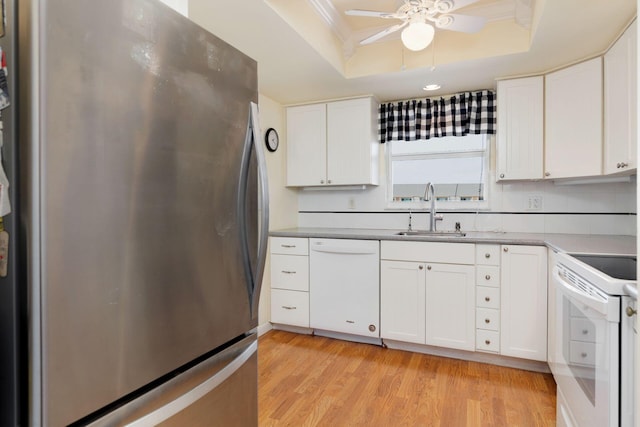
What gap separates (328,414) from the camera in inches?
78.3

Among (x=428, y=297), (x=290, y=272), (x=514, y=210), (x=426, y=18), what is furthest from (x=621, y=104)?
(x=290, y=272)

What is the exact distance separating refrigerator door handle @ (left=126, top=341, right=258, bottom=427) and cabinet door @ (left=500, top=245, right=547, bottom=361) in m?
2.00

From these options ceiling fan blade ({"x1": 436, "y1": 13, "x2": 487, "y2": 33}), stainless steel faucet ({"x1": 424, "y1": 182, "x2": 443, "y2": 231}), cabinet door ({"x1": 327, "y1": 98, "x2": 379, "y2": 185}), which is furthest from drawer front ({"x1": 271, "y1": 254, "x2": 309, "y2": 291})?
ceiling fan blade ({"x1": 436, "y1": 13, "x2": 487, "y2": 33})

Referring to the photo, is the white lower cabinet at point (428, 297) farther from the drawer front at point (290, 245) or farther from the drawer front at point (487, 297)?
the drawer front at point (290, 245)

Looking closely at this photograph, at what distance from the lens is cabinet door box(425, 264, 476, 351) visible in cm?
259

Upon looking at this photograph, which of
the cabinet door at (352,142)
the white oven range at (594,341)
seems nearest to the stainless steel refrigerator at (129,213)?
the white oven range at (594,341)

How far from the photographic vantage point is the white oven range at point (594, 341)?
114 centimetres

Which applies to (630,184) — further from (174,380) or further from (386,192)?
(174,380)

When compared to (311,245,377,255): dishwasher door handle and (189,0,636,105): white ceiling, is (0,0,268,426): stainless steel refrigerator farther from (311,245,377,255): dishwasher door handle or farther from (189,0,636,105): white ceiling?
(311,245,377,255): dishwasher door handle

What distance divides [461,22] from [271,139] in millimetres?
1932

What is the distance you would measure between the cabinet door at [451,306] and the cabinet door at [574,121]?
3.32ft

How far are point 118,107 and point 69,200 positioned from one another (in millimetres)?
222

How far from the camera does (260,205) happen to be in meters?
1.16

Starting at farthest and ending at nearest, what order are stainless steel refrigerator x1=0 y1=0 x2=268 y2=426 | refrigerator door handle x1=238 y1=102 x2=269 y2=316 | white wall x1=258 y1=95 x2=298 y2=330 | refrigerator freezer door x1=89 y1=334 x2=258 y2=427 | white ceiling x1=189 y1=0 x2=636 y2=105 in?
white wall x1=258 y1=95 x2=298 y2=330 < white ceiling x1=189 y1=0 x2=636 y2=105 < refrigerator door handle x1=238 y1=102 x2=269 y2=316 < refrigerator freezer door x1=89 y1=334 x2=258 y2=427 < stainless steel refrigerator x1=0 y1=0 x2=268 y2=426
